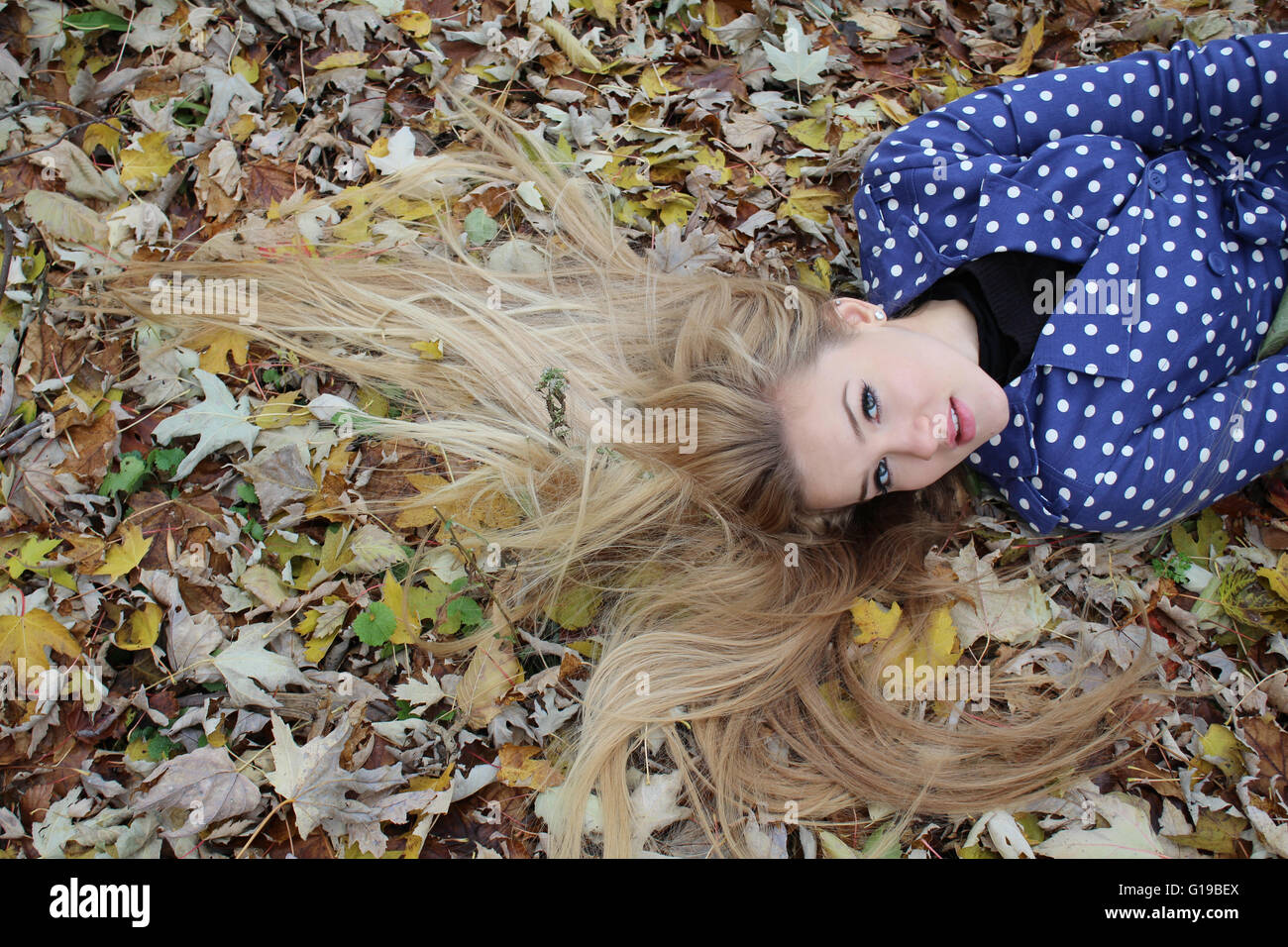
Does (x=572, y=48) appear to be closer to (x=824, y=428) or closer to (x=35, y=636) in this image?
(x=824, y=428)

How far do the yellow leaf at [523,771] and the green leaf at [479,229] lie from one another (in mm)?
1984

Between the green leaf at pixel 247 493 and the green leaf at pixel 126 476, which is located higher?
the green leaf at pixel 126 476

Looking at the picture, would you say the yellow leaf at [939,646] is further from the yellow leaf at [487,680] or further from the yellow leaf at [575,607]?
the yellow leaf at [487,680]

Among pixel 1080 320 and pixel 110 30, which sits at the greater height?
pixel 110 30

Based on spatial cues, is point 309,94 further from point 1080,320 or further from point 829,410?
point 1080,320

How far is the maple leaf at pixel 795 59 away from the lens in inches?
143

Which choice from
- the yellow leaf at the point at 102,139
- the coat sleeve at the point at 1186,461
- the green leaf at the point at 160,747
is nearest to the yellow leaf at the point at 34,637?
the green leaf at the point at 160,747

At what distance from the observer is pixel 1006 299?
2.95 m

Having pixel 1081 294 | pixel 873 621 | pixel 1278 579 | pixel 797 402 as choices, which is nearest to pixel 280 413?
pixel 797 402

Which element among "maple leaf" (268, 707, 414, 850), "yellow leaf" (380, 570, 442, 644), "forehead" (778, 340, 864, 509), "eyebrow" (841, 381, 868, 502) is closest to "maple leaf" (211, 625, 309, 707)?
"maple leaf" (268, 707, 414, 850)

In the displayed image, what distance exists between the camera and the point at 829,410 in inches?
101

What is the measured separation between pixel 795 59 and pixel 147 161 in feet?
8.99
